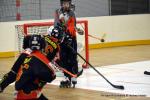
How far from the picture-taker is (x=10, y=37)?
13180mm

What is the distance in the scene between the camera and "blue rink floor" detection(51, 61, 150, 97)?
7.66 metres

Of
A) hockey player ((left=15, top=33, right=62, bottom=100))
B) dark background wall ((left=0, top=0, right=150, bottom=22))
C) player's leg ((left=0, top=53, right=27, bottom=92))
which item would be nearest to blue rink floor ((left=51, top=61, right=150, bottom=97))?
player's leg ((left=0, top=53, right=27, bottom=92))

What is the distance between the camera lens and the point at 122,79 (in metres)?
8.69

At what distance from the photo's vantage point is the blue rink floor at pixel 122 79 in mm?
7656

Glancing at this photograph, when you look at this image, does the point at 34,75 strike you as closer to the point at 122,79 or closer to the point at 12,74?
the point at 12,74

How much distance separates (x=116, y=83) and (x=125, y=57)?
13.3ft

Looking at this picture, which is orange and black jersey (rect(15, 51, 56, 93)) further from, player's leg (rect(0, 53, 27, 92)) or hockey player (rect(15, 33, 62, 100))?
player's leg (rect(0, 53, 27, 92))

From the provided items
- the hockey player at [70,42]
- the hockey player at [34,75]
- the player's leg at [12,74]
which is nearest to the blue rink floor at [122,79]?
the hockey player at [70,42]

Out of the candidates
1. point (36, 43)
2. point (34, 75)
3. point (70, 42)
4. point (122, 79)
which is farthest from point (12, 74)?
point (122, 79)

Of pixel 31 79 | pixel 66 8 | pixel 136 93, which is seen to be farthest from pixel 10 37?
pixel 31 79

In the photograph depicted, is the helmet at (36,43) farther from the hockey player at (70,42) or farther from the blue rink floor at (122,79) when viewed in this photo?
the hockey player at (70,42)

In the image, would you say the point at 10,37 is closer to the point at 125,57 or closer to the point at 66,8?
the point at 125,57

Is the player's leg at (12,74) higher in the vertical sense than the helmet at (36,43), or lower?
lower

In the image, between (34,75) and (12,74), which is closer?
(34,75)
